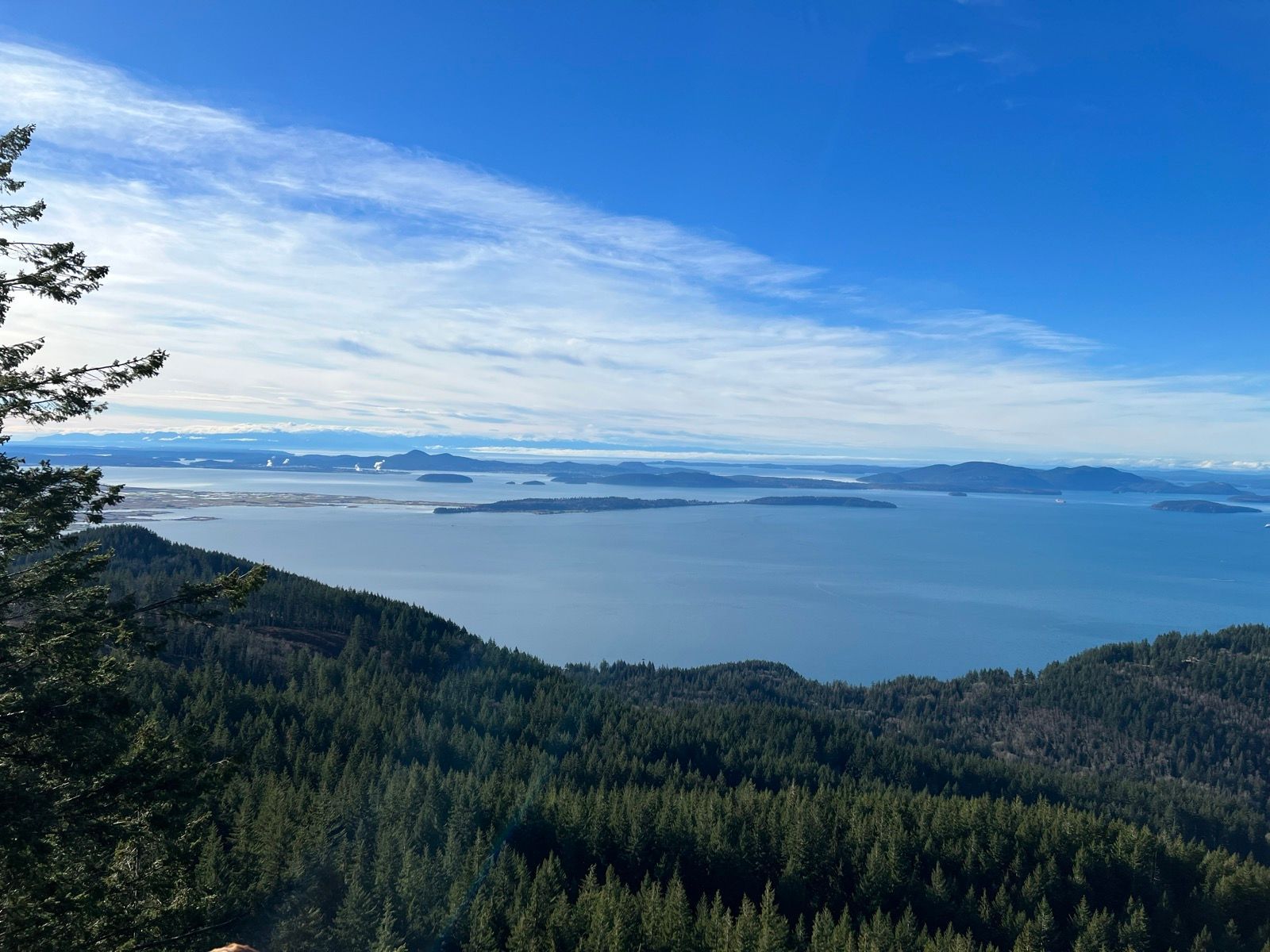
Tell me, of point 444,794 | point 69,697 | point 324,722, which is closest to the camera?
point 69,697

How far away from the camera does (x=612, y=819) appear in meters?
46.5

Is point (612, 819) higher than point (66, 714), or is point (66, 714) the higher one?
point (66, 714)

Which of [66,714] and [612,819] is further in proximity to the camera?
[612,819]

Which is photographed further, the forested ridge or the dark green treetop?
the forested ridge

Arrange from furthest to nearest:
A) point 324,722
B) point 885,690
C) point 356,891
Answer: point 885,690 < point 324,722 < point 356,891

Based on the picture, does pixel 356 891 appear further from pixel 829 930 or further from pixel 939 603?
pixel 939 603

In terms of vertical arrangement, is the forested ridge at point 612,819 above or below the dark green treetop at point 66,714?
below

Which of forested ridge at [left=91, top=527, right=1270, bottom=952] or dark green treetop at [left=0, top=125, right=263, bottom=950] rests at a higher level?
dark green treetop at [left=0, top=125, right=263, bottom=950]

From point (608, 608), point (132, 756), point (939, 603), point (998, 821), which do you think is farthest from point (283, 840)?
point (939, 603)

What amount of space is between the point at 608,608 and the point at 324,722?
360 ft

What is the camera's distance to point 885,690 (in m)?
122

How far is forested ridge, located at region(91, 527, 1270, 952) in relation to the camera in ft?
111

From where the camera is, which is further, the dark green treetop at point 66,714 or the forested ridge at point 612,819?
the forested ridge at point 612,819

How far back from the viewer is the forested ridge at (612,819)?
33.9 meters
